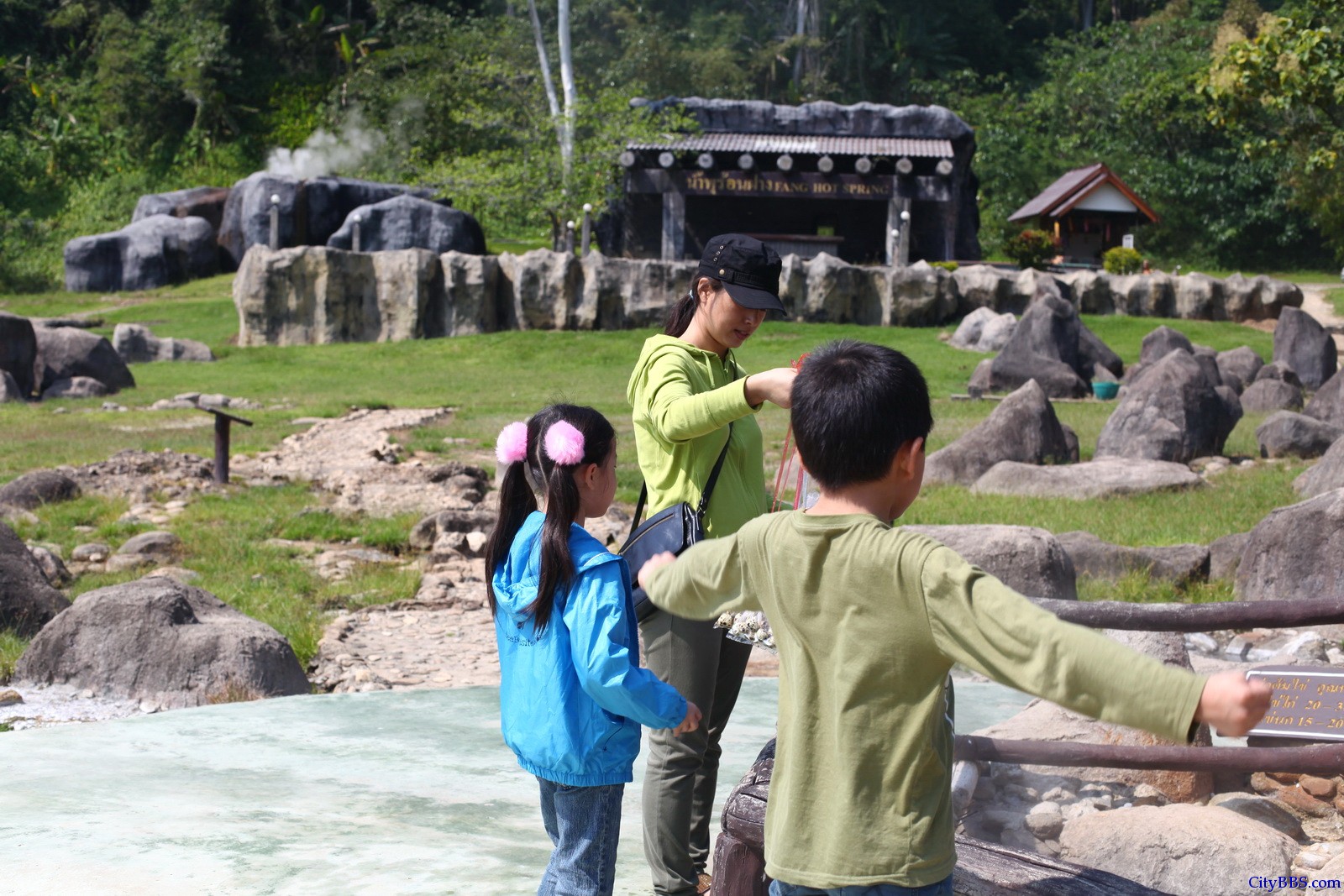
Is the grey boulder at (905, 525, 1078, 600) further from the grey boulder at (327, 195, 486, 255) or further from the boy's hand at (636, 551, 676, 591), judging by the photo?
the grey boulder at (327, 195, 486, 255)

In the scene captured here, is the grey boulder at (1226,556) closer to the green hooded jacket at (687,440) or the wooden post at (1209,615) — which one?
the wooden post at (1209,615)

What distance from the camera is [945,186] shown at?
93.3ft

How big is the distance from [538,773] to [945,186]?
27178 mm

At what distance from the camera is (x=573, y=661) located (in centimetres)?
254

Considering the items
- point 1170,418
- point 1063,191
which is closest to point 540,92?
point 1063,191

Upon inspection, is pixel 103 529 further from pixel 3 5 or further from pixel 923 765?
pixel 3 5

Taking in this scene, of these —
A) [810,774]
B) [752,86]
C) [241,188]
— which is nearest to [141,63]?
[241,188]

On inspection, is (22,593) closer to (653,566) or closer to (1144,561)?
(653,566)

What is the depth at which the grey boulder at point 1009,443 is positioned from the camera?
11297 millimetres

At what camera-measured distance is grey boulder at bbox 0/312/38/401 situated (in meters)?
16.4

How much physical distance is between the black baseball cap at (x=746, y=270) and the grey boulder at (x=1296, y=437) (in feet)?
34.4

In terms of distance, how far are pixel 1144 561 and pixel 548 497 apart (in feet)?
18.6

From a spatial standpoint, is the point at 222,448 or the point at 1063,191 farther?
the point at 1063,191

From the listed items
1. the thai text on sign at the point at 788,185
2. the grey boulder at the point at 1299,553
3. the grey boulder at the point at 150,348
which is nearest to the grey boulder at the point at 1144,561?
the grey boulder at the point at 1299,553
